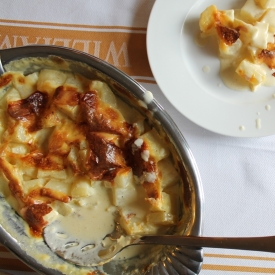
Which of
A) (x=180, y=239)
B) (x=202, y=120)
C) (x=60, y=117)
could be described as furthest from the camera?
(x=202, y=120)

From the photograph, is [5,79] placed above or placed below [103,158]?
above

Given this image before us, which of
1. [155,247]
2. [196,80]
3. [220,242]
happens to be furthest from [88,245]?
[196,80]


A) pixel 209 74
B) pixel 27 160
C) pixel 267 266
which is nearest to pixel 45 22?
pixel 27 160

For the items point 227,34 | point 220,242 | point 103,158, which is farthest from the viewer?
point 227,34

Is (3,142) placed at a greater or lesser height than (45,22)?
lesser

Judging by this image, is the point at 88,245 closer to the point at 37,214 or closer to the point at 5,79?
the point at 37,214

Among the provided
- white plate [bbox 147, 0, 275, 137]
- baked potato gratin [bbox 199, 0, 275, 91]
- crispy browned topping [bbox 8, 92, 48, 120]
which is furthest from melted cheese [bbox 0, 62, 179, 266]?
baked potato gratin [bbox 199, 0, 275, 91]

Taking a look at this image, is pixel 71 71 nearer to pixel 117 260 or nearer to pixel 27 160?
pixel 27 160
